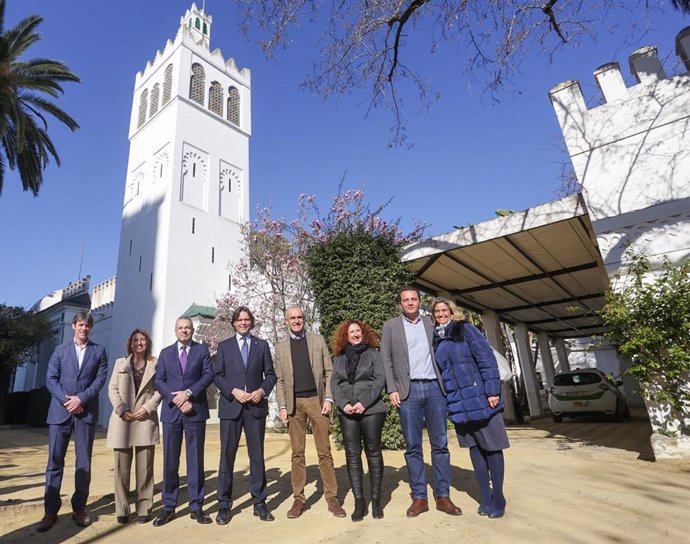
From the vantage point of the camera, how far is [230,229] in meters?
24.4

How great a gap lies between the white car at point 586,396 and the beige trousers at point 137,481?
9964mm

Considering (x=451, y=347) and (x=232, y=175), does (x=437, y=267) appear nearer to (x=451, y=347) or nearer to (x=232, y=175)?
(x=451, y=347)

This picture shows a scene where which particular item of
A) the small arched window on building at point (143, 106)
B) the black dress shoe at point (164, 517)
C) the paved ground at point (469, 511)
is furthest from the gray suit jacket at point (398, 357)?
the small arched window on building at point (143, 106)

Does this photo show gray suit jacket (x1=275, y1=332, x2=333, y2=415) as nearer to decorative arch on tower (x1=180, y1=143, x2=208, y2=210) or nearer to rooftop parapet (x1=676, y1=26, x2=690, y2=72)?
rooftop parapet (x1=676, y1=26, x2=690, y2=72)

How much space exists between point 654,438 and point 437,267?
453cm

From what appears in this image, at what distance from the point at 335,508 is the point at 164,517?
4.41 feet

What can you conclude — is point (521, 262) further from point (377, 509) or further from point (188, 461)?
point (188, 461)

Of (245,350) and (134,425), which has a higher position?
(245,350)

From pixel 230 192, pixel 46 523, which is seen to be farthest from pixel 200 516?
pixel 230 192

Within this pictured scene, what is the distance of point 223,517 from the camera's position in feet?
10.7

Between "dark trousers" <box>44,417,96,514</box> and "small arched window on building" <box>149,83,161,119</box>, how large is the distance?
26.5m

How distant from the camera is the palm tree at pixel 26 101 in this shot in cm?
1220

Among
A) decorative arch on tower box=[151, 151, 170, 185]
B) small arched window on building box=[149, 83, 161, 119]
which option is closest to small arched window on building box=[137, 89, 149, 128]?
small arched window on building box=[149, 83, 161, 119]

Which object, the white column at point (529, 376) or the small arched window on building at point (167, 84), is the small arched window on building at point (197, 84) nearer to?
the small arched window on building at point (167, 84)
